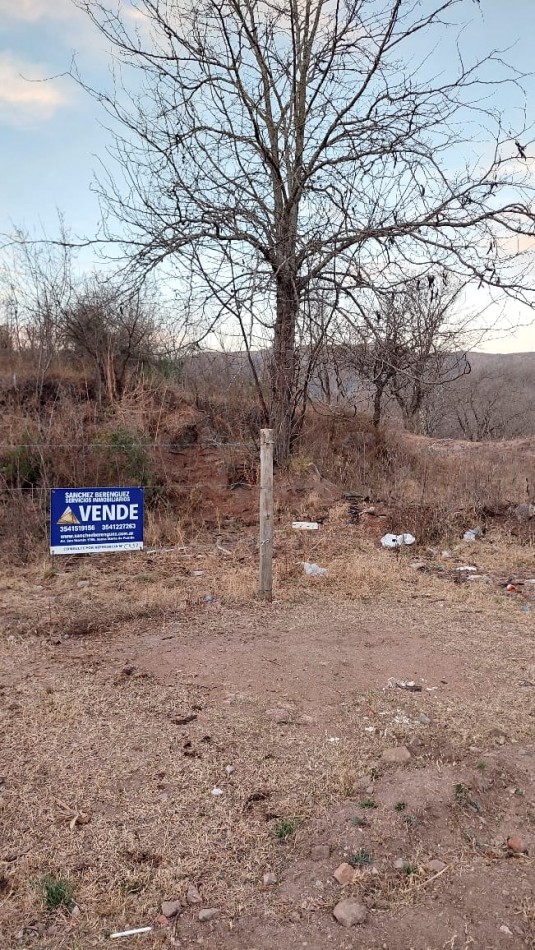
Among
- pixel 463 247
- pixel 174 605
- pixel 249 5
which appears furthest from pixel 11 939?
pixel 249 5

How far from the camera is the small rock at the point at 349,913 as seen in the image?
2279 millimetres

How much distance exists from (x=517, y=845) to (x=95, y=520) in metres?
4.19

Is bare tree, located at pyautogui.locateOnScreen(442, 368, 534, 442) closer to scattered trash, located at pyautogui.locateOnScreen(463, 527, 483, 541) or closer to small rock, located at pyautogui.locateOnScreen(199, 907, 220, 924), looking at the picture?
scattered trash, located at pyautogui.locateOnScreen(463, 527, 483, 541)

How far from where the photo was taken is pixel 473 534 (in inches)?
346

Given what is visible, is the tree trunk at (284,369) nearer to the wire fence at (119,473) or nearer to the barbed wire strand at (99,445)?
the wire fence at (119,473)

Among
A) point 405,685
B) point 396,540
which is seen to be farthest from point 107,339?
point 405,685

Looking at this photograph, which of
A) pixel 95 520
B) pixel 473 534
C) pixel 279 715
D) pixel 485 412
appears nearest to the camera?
pixel 279 715

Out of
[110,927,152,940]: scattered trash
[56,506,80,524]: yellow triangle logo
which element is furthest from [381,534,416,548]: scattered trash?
[110,927,152,940]: scattered trash

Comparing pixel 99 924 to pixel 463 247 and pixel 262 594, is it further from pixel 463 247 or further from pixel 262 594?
pixel 463 247

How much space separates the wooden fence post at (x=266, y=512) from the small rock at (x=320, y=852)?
10.8 ft

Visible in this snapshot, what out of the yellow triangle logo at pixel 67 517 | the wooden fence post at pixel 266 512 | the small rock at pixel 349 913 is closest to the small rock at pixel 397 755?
the small rock at pixel 349 913

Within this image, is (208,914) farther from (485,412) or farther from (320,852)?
(485,412)

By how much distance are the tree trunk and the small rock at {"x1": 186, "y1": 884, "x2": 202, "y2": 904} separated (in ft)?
27.0

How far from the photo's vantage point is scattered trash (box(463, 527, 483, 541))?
28.5 feet
